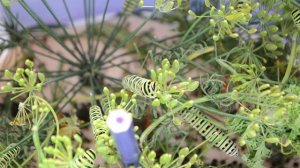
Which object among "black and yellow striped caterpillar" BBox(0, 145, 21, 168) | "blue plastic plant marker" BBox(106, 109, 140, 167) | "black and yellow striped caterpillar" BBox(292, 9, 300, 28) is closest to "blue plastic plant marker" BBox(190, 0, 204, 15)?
"black and yellow striped caterpillar" BBox(292, 9, 300, 28)

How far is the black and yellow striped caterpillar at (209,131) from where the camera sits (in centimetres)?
59

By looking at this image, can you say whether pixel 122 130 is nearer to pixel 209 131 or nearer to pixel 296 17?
pixel 209 131

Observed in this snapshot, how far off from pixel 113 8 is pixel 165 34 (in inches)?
5.3

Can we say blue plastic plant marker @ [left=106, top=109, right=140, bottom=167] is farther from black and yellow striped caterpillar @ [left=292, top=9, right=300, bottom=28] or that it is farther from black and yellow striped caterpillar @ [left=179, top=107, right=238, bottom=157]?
black and yellow striped caterpillar @ [left=292, top=9, right=300, bottom=28]

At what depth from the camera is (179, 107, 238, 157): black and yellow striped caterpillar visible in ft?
1.93

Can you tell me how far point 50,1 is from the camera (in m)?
1.11

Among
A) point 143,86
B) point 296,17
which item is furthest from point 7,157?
point 296,17

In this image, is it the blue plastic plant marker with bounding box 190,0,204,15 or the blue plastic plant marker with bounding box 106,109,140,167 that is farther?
the blue plastic plant marker with bounding box 190,0,204,15

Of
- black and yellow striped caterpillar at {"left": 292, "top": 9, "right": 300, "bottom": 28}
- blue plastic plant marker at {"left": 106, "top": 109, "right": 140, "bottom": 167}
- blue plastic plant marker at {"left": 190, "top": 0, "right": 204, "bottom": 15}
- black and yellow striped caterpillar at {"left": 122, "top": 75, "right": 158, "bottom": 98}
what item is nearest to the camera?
blue plastic plant marker at {"left": 106, "top": 109, "right": 140, "bottom": 167}

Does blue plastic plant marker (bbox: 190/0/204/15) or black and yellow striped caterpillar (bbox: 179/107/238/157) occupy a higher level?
blue plastic plant marker (bbox: 190/0/204/15)

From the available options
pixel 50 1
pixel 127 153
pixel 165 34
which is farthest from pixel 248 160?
pixel 50 1

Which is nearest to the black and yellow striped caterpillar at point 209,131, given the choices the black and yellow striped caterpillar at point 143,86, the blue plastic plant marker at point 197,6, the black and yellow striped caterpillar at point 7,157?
the black and yellow striped caterpillar at point 143,86

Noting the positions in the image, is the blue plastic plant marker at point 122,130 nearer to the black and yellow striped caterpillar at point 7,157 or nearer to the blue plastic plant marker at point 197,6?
the black and yellow striped caterpillar at point 7,157

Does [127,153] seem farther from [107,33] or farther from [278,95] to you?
[107,33]
